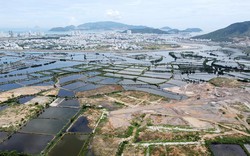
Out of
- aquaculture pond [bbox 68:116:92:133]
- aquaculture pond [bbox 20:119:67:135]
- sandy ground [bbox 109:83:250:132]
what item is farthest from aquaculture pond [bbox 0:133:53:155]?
sandy ground [bbox 109:83:250:132]

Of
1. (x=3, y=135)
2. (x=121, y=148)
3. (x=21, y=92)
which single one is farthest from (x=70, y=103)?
(x=121, y=148)

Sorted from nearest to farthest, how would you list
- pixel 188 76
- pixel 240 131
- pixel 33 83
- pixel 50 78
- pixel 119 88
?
pixel 240 131
pixel 119 88
pixel 33 83
pixel 50 78
pixel 188 76

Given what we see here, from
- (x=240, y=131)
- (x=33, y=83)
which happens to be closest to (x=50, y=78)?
(x=33, y=83)

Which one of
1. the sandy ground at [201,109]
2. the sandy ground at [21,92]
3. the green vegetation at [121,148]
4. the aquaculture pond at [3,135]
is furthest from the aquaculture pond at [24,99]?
the green vegetation at [121,148]

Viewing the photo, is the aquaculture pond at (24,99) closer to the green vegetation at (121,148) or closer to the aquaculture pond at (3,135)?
the aquaculture pond at (3,135)

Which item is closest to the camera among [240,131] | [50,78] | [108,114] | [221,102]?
[240,131]

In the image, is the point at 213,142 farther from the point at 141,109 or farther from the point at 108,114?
the point at 108,114

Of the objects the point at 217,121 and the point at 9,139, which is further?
the point at 217,121
